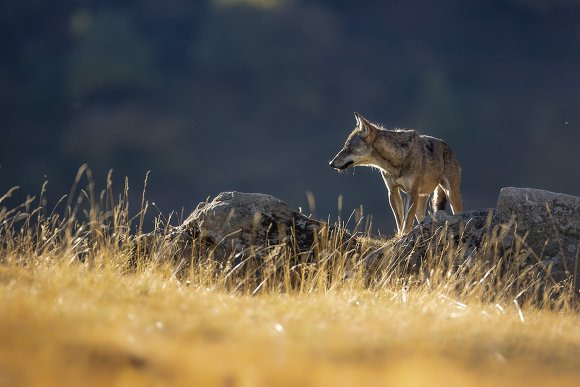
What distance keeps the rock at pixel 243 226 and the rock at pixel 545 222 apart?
9.71 ft

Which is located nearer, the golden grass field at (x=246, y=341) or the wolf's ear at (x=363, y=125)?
the golden grass field at (x=246, y=341)

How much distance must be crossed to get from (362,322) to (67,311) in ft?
6.59

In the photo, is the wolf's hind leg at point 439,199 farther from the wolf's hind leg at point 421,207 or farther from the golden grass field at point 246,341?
the golden grass field at point 246,341

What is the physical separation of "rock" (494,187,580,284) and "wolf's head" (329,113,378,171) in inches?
126

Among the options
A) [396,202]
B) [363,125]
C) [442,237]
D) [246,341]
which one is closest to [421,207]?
[396,202]

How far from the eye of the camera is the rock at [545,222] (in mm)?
9086

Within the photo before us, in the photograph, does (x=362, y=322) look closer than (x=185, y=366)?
No

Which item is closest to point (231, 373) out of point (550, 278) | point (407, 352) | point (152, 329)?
point (152, 329)

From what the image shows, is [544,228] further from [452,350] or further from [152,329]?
[152,329]

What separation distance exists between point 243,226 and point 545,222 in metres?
4.46

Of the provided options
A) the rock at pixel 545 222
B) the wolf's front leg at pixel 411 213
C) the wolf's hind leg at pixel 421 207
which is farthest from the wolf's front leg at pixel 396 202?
the rock at pixel 545 222

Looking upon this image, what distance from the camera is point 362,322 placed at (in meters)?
4.57

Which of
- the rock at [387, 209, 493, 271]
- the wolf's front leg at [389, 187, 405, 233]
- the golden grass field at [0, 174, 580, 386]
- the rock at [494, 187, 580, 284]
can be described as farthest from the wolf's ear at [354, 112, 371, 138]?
the golden grass field at [0, 174, 580, 386]

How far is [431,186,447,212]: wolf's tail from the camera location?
14.0m
